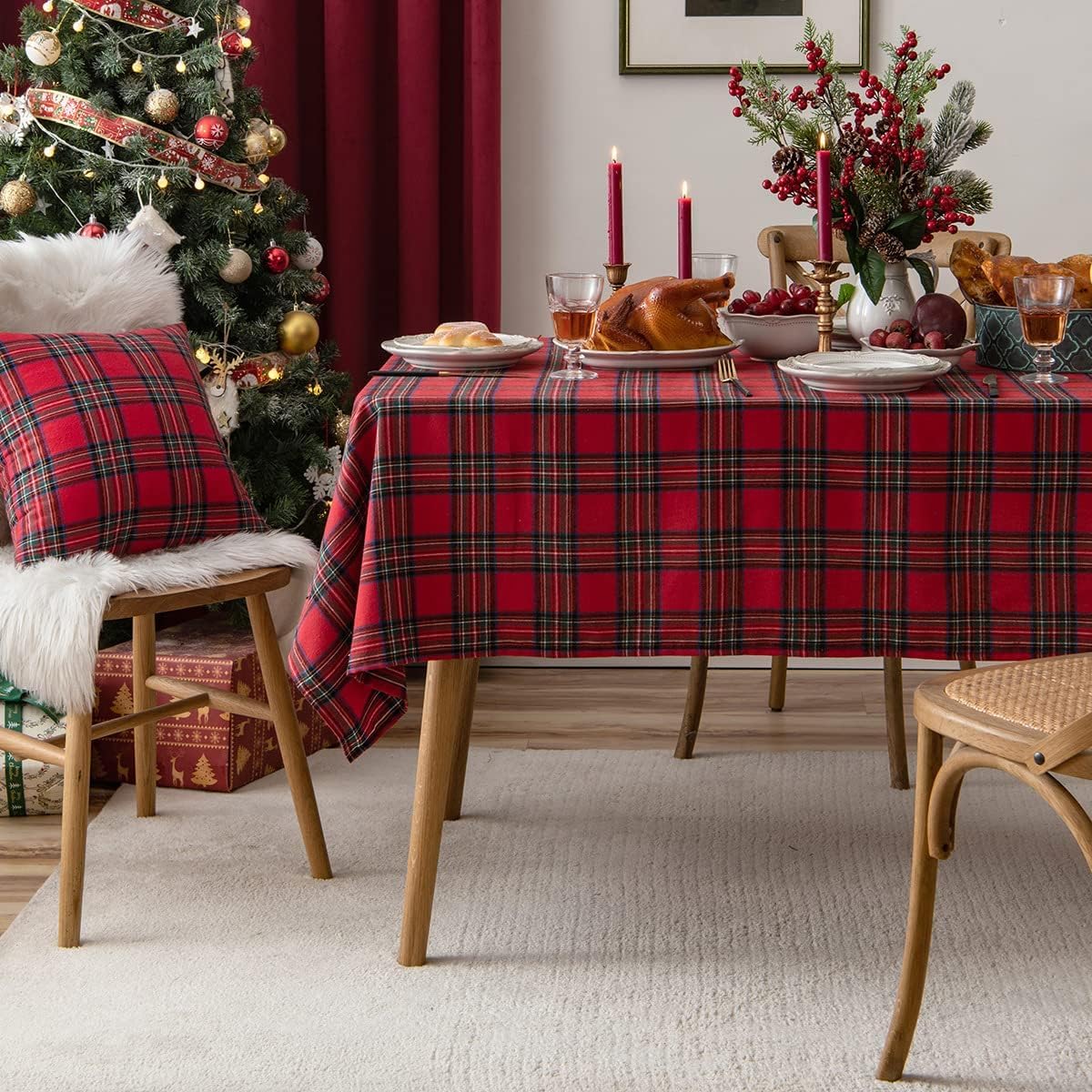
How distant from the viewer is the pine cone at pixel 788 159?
6.51ft

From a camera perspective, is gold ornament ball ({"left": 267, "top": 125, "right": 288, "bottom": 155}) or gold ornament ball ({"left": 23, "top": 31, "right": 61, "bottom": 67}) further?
gold ornament ball ({"left": 267, "top": 125, "right": 288, "bottom": 155})

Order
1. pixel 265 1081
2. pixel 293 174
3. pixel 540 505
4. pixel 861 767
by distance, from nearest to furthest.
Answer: pixel 265 1081 → pixel 540 505 → pixel 861 767 → pixel 293 174

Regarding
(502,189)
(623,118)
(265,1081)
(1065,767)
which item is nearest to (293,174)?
(502,189)

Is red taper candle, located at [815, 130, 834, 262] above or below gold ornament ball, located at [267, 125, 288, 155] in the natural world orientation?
below

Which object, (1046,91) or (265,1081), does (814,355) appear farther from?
(1046,91)

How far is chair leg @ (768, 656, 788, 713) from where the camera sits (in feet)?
9.66

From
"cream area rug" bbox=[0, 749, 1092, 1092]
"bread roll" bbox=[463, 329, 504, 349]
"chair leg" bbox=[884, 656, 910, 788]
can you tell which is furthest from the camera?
"chair leg" bbox=[884, 656, 910, 788]

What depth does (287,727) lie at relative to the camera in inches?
83.5

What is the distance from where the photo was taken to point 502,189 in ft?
11.2

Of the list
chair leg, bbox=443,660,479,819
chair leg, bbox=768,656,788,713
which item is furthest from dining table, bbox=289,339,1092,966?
chair leg, bbox=768,656,788,713

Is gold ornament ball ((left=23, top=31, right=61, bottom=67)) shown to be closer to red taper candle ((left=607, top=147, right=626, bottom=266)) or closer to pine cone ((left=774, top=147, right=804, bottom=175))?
red taper candle ((left=607, top=147, right=626, bottom=266))

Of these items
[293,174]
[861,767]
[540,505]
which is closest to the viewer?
[540,505]

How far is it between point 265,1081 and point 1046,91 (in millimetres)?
2779

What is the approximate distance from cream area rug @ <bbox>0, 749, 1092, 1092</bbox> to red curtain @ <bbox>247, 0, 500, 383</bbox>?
1194 mm
